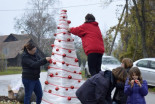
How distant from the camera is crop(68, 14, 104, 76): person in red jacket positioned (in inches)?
228

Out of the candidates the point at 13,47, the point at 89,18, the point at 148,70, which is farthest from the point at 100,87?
the point at 13,47

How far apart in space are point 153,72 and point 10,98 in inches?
287

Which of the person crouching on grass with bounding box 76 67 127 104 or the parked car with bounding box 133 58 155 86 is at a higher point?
the person crouching on grass with bounding box 76 67 127 104

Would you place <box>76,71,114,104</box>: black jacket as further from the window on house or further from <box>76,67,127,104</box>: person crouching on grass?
the window on house

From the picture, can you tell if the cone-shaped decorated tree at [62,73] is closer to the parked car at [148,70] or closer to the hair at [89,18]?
the hair at [89,18]

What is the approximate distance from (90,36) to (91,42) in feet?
0.46

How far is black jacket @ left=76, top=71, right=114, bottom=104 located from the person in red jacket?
168 cm

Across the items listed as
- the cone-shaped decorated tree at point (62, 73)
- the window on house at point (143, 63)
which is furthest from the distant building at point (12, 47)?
the cone-shaped decorated tree at point (62, 73)

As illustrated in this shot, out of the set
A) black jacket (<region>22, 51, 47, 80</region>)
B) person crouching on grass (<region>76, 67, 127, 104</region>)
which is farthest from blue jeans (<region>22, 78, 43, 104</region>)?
person crouching on grass (<region>76, 67, 127, 104</region>)

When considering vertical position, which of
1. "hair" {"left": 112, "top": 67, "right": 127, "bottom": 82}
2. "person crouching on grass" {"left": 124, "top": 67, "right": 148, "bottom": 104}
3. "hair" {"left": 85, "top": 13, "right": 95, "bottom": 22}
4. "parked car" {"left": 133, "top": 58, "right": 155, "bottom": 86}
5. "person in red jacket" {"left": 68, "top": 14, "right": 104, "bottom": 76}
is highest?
"hair" {"left": 85, "top": 13, "right": 95, "bottom": 22}

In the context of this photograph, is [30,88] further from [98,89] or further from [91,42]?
[98,89]

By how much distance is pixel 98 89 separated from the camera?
13.2ft

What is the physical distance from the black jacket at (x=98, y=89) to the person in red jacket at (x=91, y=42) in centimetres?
168

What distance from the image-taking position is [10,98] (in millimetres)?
8391
